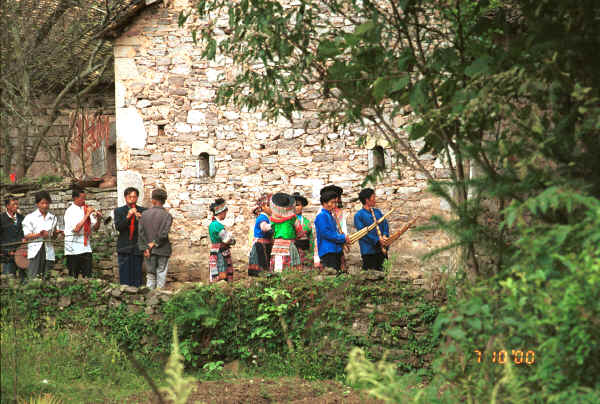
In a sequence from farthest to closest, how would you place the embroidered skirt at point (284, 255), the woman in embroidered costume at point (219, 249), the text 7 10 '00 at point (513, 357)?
the woman in embroidered costume at point (219, 249), the embroidered skirt at point (284, 255), the text 7 10 '00 at point (513, 357)

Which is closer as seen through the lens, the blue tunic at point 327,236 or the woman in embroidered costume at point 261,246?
the blue tunic at point 327,236

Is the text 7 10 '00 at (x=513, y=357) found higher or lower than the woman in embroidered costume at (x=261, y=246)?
lower

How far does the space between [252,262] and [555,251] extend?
19.6 ft

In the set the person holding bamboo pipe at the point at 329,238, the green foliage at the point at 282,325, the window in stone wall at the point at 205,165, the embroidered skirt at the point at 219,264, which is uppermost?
the window in stone wall at the point at 205,165

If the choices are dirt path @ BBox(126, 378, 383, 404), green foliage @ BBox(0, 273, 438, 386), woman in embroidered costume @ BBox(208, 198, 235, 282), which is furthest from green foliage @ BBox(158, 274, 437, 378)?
woman in embroidered costume @ BBox(208, 198, 235, 282)

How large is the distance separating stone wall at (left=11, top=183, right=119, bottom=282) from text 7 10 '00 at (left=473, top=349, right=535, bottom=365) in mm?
7834

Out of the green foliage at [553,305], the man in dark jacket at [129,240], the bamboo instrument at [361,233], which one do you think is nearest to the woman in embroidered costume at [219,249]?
the man in dark jacket at [129,240]

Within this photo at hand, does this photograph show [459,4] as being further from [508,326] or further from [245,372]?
[245,372]

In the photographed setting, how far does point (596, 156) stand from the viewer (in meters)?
3.65

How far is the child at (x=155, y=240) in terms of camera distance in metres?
9.21

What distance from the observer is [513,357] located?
4.11m

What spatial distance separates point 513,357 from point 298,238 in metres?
5.11

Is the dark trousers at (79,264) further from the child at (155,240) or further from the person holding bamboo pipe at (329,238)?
the person holding bamboo pipe at (329,238)

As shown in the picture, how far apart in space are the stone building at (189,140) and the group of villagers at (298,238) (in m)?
2.05
